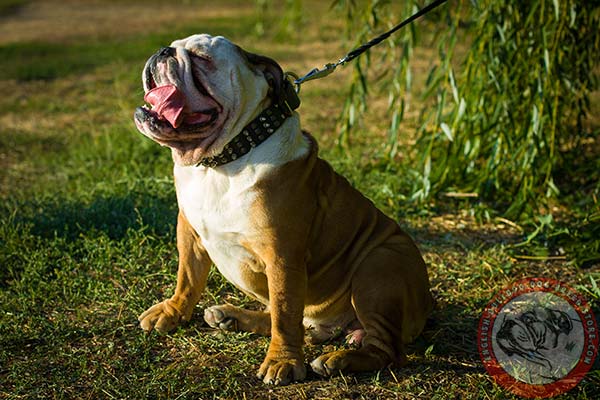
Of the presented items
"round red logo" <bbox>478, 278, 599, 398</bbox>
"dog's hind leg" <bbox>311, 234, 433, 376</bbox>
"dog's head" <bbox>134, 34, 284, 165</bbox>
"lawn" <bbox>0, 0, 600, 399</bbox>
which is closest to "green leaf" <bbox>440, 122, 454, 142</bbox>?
"lawn" <bbox>0, 0, 600, 399</bbox>

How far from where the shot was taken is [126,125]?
5.90 m

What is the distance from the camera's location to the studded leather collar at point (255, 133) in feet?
8.45

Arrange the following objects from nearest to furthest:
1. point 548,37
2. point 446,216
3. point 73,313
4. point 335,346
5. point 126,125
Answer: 1. point 335,346
2. point 73,313
3. point 548,37
4. point 446,216
5. point 126,125

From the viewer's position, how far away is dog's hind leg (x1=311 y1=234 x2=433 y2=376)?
272cm

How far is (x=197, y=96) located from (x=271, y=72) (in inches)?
12.5

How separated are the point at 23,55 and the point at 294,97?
6589mm

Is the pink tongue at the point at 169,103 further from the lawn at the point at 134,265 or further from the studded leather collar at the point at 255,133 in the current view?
the lawn at the point at 134,265

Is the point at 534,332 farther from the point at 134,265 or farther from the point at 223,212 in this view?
the point at 134,265

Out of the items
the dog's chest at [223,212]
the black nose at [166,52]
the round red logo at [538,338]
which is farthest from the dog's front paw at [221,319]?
the black nose at [166,52]

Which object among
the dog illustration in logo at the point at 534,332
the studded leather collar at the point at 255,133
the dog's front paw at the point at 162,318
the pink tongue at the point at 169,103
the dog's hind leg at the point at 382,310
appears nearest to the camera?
the pink tongue at the point at 169,103

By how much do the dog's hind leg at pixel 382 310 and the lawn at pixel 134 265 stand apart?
0.21ft

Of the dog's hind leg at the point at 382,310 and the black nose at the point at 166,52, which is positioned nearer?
the black nose at the point at 166,52

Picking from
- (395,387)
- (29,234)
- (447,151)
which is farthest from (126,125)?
(395,387)

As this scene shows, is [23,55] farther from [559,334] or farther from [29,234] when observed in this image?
[559,334]
